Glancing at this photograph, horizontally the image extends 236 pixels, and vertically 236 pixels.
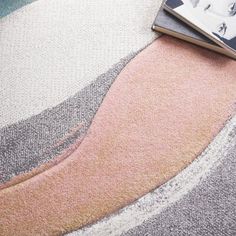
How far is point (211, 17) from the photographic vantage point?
2.51 ft

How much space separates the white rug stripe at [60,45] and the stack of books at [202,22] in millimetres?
50

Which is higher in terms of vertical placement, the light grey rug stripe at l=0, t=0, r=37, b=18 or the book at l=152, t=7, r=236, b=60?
the book at l=152, t=7, r=236, b=60

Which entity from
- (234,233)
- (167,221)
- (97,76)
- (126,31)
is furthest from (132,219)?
(126,31)

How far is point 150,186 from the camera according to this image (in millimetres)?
632

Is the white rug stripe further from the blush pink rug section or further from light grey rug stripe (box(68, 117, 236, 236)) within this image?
light grey rug stripe (box(68, 117, 236, 236))

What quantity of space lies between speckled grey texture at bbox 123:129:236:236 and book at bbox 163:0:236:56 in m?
0.28

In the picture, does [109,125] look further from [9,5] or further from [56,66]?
[9,5]

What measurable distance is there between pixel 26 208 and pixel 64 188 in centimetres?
7

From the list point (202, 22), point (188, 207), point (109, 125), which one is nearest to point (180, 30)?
point (202, 22)

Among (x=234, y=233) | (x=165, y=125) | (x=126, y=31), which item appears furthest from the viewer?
(x=126, y=31)

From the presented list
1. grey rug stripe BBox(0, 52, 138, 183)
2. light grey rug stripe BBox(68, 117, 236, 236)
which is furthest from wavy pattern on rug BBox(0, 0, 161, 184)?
light grey rug stripe BBox(68, 117, 236, 236)

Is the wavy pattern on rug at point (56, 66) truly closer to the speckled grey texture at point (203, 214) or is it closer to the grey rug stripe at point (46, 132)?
the grey rug stripe at point (46, 132)

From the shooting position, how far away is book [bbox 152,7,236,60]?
749mm

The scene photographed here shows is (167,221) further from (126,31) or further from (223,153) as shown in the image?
(126,31)
